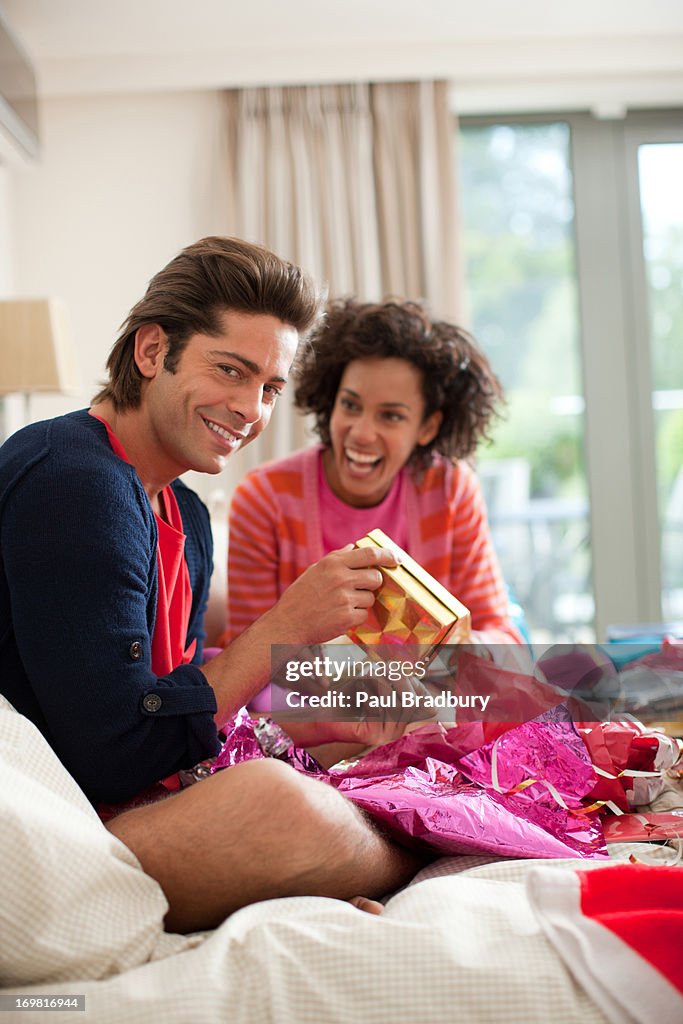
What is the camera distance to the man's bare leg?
3.62 feet

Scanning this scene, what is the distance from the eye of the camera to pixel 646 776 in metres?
1.38

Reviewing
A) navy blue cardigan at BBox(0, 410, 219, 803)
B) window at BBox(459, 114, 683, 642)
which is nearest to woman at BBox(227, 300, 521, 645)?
navy blue cardigan at BBox(0, 410, 219, 803)

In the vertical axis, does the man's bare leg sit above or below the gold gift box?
below

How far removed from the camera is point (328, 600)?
1.32m

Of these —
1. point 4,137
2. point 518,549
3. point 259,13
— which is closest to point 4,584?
point 4,137

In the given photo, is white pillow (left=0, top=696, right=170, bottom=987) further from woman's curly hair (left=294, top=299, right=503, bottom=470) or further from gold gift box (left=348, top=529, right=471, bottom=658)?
woman's curly hair (left=294, top=299, right=503, bottom=470)

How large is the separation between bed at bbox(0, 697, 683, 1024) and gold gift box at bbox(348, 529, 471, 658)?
0.36 metres

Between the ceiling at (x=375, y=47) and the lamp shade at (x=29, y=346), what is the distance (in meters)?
1.07

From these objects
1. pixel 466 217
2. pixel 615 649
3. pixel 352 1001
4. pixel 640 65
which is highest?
pixel 640 65

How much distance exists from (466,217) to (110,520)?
10.7 feet

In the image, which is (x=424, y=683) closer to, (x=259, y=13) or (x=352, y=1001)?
(x=352, y=1001)

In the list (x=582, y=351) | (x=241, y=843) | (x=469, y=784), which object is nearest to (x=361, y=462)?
(x=469, y=784)

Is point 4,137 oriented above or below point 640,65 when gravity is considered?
below

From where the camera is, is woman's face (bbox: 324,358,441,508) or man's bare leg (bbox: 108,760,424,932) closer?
man's bare leg (bbox: 108,760,424,932)
